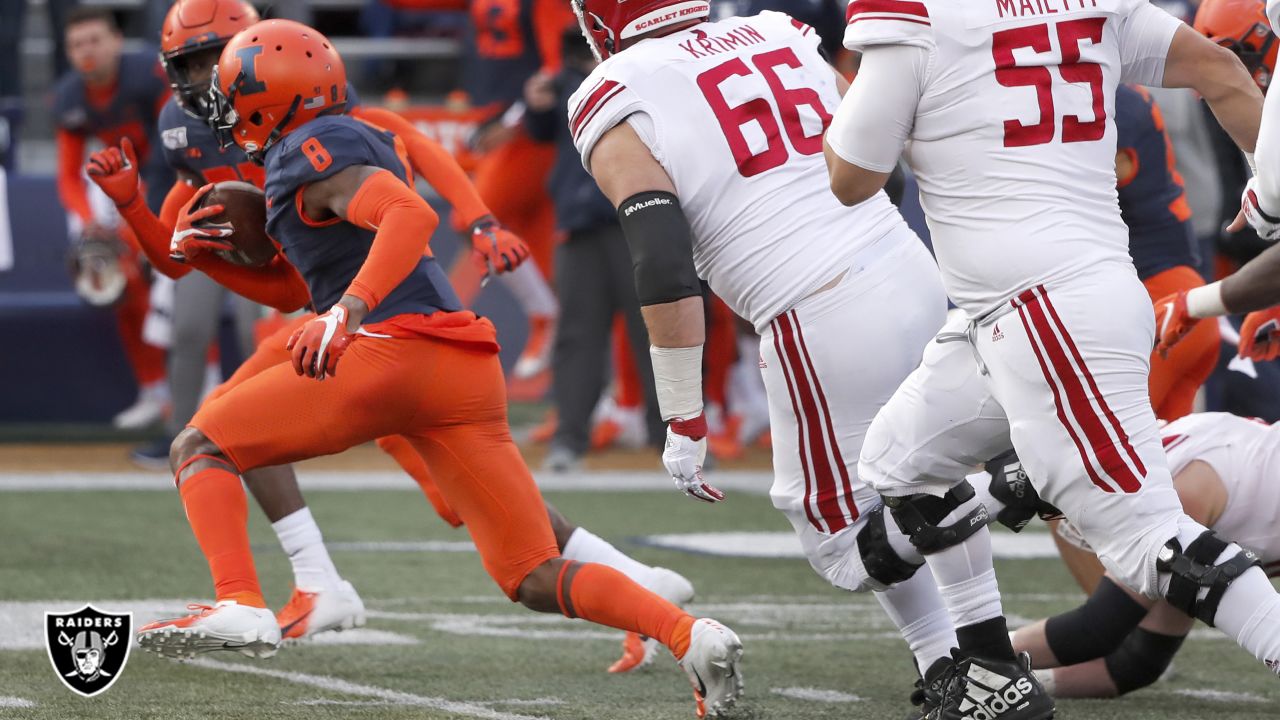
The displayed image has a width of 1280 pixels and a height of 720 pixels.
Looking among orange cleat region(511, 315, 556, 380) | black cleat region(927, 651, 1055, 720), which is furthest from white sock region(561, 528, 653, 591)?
orange cleat region(511, 315, 556, 380)

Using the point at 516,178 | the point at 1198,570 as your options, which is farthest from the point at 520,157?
the point at 1198,570

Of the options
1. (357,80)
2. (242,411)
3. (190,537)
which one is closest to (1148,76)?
(242,411)

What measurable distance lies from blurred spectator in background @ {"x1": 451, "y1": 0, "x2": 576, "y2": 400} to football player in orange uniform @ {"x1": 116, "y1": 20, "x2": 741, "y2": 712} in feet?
18.7

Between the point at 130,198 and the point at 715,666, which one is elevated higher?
the point at 130,198

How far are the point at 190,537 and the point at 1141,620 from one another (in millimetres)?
3778

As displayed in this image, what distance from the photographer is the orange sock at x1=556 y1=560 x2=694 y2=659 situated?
4.06m

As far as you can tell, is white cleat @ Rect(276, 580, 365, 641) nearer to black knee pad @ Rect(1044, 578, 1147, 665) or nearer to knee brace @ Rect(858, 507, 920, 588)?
knee brace @ Rect(858, 507, 920, 588)

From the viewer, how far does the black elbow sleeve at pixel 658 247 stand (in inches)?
154

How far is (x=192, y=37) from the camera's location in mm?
5129

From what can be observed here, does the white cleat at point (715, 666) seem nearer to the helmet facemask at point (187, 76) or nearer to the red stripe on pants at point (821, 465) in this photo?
the red stripe on pants at point (821, 465)

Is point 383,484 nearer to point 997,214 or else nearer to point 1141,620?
point 1141,620

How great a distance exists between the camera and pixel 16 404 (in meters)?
10.1

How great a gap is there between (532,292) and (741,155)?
273 inches

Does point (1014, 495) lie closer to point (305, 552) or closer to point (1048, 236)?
point (1048, 236)
